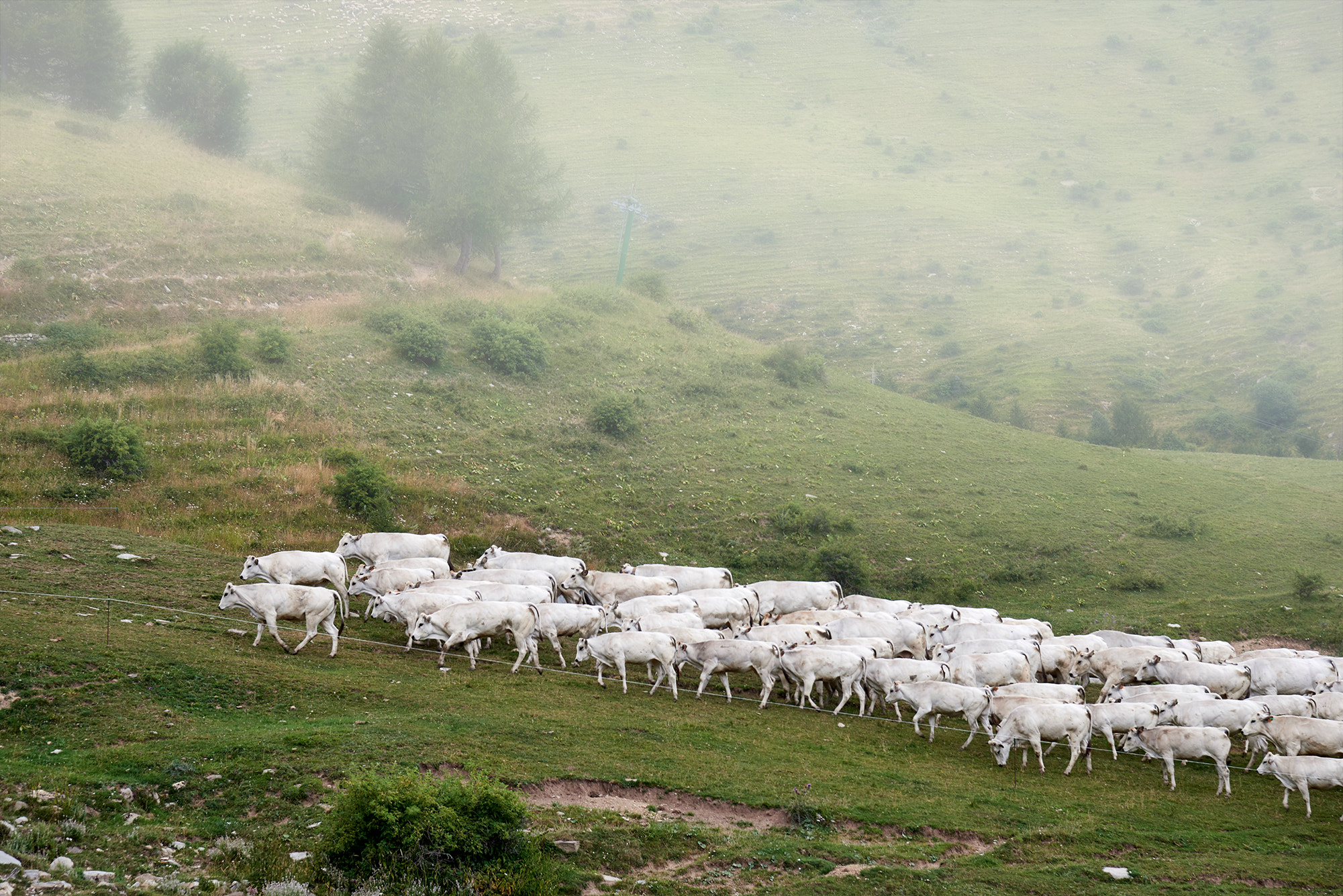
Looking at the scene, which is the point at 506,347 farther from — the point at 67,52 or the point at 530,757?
the point at 67,52

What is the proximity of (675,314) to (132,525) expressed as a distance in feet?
130

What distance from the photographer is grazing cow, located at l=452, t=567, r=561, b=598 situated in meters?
21.0

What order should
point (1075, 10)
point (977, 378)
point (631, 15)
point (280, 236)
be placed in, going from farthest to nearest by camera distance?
point (1075, 10) < point (631, 15) < point (977, 378) < point (280, 236)

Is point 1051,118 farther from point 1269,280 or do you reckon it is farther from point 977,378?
point 977,378

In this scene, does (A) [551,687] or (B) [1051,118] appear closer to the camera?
(A) [551,687]

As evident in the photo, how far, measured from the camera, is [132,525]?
23.6 m

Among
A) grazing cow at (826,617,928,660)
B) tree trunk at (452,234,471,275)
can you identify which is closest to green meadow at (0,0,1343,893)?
tree trunk at (452,234,471,275)

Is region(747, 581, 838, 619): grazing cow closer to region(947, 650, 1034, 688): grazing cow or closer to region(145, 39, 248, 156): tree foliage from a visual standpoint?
region(947, 650, 1034, 688): grazing cow

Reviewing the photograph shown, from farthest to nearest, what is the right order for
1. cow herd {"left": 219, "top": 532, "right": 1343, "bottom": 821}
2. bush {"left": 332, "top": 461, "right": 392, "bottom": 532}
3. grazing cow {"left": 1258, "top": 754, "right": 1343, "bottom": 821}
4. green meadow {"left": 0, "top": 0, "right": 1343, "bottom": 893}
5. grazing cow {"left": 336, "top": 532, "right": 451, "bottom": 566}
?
bush {"left": 332, "top": 461, "right": 392, "bottom": 532} → grazing cow {"left": 336, "top": 532, "right": 451, "bottom": 566} → cow herd {"left": 219, "top": 532, "right": 1343, "bottom": 821} → grazing cow {"left": 1258, "top": 754, "right": 1343, "bottom": 821} → green meadow {"left": 0, "top": 0, "right": 1343, "bottom": 893}

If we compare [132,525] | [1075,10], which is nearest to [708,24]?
[1075,10]

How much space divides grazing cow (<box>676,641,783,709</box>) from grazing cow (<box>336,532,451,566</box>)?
320 inches

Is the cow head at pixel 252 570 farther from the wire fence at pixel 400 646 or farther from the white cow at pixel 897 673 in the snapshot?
the white cow at pixel 897 673

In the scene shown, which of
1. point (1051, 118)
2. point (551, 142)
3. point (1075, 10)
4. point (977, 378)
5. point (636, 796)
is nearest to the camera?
point (636, 796)

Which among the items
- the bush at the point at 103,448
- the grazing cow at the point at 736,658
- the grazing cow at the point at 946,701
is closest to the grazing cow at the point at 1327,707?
the grazing cow at the point at 946,701
